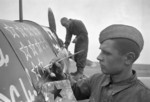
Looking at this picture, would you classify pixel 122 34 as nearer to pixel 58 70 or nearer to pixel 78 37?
pixel 58 70

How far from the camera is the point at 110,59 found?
6.56 feet

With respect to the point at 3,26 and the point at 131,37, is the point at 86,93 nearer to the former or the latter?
the point at 131,37

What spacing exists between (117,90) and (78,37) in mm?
3875

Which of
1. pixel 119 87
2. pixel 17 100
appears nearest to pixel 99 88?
pixel 119 87

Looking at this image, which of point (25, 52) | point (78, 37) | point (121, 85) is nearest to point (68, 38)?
point (78, 37)

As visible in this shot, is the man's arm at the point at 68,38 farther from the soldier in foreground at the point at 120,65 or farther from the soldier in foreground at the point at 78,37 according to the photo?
the soldier in foreground at the point at 120,65

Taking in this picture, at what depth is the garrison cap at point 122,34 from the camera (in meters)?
1.99

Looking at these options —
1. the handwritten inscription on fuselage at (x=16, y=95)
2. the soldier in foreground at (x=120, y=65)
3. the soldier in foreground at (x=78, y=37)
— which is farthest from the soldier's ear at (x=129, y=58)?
the soldier in foreground at (x=78, y=37)

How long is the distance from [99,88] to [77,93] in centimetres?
32

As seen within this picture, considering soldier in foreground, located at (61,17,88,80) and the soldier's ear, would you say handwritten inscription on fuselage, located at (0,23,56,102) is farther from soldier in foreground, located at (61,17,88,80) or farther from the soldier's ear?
soldier in foreground, located at (61,17,88,80)

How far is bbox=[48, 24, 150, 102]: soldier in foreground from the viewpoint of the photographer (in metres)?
1.98

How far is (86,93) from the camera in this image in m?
2.34

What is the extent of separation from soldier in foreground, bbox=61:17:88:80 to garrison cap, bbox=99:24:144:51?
11.1ft

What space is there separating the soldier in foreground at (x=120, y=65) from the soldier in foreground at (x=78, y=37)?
3.38 metres
